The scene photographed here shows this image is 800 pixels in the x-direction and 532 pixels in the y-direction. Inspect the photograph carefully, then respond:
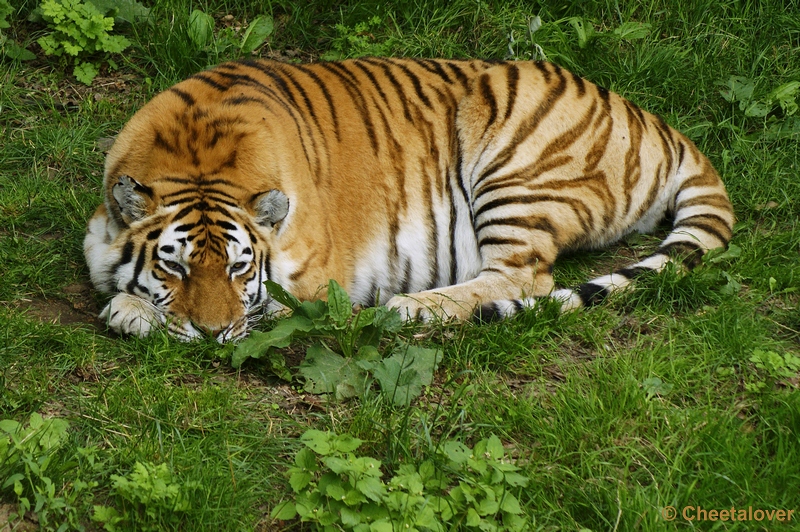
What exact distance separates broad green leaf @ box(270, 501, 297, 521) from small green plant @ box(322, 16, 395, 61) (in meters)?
3.57

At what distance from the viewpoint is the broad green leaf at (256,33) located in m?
5.82

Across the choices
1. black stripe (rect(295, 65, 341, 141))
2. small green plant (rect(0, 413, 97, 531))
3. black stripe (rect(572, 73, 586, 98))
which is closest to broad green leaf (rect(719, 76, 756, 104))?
black stripe (rect(572, 73, 586, 98))

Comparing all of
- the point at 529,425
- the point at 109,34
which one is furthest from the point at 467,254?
the point at 109,34

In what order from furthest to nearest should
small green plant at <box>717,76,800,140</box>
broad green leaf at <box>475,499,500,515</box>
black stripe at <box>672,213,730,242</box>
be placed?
1. small green plant at <box>717,76,800,140</box>
2. black stripe at <box>672,213,730,242</box>
3. broad green leaf at <box>475,499,500,515</box>

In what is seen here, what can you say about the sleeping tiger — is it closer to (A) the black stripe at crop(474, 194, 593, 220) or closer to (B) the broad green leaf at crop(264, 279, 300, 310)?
(A) the black stripe at crop(474, 194, 593, 220)

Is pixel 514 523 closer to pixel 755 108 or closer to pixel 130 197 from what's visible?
pixel 130 197

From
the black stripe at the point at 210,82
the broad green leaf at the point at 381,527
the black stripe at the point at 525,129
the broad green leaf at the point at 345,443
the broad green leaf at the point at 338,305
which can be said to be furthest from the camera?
the black stripe at the point at 525,129

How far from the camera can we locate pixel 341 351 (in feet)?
12.6

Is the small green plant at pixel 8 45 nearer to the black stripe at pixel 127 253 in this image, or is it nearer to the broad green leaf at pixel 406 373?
the black stripe at pixel 127 253

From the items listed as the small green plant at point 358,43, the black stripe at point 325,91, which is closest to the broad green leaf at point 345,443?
the black stripe at point 325,91

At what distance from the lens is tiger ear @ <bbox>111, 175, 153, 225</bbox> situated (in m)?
3.71

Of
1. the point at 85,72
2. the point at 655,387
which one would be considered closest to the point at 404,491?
the point at 655,387

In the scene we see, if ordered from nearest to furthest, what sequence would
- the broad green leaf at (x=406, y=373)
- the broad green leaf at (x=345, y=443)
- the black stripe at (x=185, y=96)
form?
the broad green leaf at (x=345, y=443) → the broad green leaf at (x=406, y=373) → the black stripe at (x=185, y=96)

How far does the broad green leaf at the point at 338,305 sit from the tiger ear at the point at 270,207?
0.42 m
